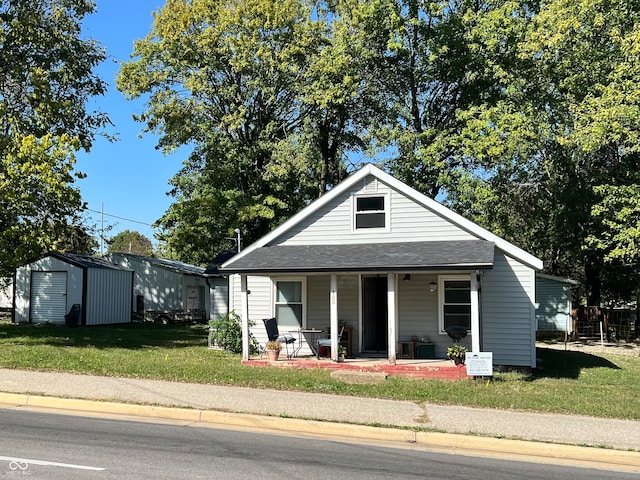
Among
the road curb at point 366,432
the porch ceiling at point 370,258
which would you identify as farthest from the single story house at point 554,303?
the road curb at point 366,432

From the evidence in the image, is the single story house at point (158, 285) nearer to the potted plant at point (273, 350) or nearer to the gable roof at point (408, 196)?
the gable roof at point (408, 196)

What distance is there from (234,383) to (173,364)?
2915 mm

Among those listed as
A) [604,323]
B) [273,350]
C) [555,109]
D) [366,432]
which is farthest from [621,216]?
[366,432]

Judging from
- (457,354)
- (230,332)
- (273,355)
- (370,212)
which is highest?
(370,212)

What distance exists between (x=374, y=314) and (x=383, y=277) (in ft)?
3.76

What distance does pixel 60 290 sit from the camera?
90.0 ft

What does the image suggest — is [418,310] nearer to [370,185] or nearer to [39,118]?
[370,185]

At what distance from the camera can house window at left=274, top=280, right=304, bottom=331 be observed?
16.9m

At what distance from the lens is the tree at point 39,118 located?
17562 millimetres

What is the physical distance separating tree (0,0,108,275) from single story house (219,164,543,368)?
693 centimetres

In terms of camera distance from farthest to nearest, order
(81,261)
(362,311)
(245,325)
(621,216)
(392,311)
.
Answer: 1. (81,261)
2. (621,216)
3. (362,311)
4. (245,325)
5. (392,311)

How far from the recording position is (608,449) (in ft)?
24.8

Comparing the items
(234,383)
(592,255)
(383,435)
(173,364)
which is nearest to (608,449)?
(383,435)

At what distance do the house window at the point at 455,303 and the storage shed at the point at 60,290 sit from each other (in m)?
18.5
